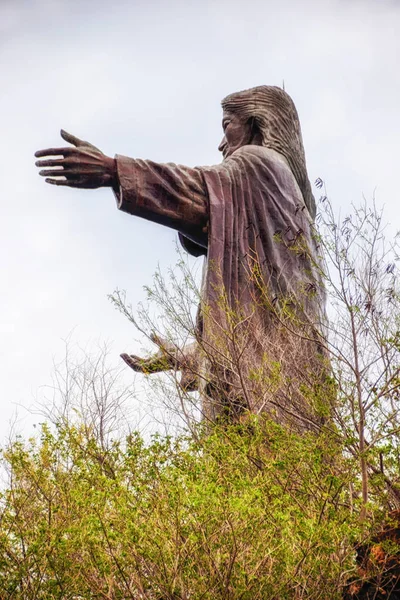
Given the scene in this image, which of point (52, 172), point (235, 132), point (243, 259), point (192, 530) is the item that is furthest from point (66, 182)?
point (192, 530)

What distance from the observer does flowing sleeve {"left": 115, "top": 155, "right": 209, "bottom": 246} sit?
346 inches

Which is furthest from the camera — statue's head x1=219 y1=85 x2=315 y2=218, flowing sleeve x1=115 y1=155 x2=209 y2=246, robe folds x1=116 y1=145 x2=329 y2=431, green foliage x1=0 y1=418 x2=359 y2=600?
statue's head x1=219 y1=85 x2=315 y2=218

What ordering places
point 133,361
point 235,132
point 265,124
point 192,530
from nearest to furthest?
1. point 192,530
2. point 133,361
3. point 265,124
4. point 235,132

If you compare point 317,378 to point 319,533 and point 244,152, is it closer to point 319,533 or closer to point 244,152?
point 319,533

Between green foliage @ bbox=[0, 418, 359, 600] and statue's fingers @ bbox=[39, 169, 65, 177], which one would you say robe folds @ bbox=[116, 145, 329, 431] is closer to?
statue's fingers @ bbox=[39, 169, 65, 177]

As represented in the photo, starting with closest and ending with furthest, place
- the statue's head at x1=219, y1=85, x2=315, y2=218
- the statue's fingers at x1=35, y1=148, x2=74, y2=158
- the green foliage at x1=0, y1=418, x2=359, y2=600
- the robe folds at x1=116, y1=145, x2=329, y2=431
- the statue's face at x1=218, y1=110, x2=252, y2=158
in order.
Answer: the green foliage at x1=0, y1=418, x2=359, y2=600
the robe folds at x1=116, y1=145, x2=329, y2=431
the statue's fingers at x1=35, y1=148, x2=74, y2=158
the statue's head at x1=219, y1=85, x2=315, y2=218
the statue's face at x1=218, y1=110, x2=252, y2=158

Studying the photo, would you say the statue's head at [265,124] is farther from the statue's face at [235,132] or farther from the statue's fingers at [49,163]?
the statue's fingers at [49,163]

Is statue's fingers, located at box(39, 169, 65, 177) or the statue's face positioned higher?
the statue's face

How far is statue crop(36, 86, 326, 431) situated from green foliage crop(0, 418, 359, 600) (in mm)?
1168

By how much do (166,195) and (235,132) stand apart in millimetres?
1636

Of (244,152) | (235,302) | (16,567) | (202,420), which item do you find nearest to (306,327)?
(235,302)

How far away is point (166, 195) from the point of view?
29.5 feet

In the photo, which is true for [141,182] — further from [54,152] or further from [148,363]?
[148,363]

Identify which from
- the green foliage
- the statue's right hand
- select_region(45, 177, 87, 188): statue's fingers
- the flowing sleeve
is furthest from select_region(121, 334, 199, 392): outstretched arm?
the green foliage
